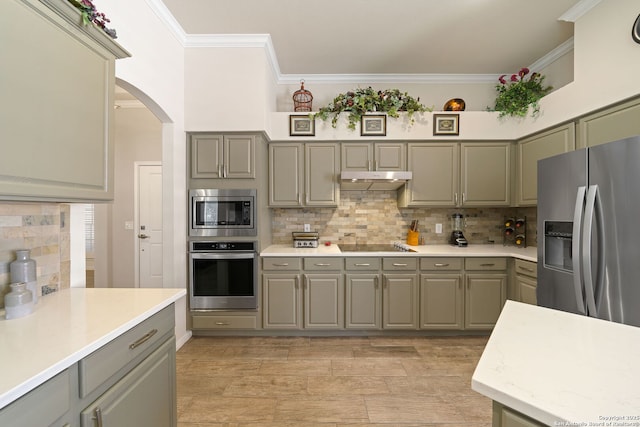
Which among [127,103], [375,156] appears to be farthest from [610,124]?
[127,103]

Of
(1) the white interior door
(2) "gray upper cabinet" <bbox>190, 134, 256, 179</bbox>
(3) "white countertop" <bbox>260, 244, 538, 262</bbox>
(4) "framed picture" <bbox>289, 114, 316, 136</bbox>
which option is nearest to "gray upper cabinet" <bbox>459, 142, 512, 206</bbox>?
(3) "white countertop" <bbox>260, 244, 538, 262</bbox>

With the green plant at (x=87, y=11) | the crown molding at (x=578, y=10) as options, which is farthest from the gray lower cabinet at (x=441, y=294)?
the green plant at (x=87, y=11)

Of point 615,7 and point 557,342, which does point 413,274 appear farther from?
point 615,7

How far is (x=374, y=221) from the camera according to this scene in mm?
3740

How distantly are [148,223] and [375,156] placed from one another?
3539 millimetres

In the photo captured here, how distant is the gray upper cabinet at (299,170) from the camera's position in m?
3.38

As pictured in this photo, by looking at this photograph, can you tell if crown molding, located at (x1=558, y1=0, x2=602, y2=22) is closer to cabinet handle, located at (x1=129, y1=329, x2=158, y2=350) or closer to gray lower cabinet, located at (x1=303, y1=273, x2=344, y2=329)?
gray lower cabinet, located at (x1=303, y1=273, x2=344, y2=329)

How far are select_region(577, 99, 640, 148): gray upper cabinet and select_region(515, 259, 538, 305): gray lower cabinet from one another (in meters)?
1.15

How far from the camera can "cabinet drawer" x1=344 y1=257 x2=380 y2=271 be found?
3078 millimetres

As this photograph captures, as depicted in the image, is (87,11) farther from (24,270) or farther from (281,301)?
(281,301)

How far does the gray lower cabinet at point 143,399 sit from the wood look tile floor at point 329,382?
0.58m

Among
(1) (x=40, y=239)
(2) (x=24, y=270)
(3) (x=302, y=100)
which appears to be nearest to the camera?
(2) (x=24, y=270)

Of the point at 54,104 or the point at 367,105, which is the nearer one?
the point at 54,104

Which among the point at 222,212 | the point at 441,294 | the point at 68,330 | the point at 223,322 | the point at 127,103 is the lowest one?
the point at 223,322
